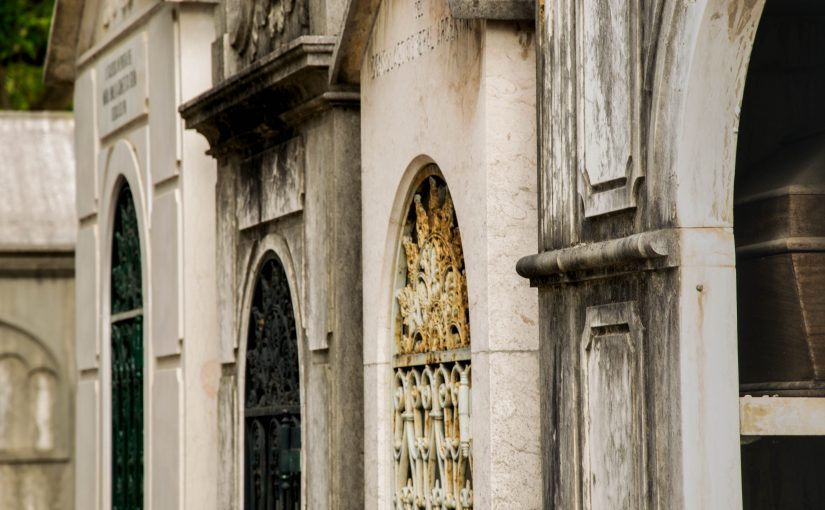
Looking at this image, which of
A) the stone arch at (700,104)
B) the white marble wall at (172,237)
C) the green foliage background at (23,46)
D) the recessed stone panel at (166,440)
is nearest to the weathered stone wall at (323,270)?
the white marble wall at (172,237)

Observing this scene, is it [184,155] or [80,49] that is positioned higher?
[80,49]

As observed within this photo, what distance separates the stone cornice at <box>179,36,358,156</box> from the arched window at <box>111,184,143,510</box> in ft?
6.44

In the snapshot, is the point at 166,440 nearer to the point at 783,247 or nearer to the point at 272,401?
the point at 272,401

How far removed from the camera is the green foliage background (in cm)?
2498

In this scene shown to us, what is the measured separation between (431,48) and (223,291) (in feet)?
10.0

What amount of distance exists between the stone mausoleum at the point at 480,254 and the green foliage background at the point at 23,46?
46.8 ft

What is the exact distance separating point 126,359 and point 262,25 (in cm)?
332

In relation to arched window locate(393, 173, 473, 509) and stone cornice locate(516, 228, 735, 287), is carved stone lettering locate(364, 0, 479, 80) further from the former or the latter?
stone cornice locate(516, 228, 735, 287)

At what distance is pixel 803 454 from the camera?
662cm

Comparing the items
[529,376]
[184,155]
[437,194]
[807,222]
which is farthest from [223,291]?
[807,222]

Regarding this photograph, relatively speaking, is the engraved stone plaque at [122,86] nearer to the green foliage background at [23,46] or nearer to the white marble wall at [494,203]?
the white marble wall at [494,203]

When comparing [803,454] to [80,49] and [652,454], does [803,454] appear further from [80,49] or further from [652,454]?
Result: [80,49]

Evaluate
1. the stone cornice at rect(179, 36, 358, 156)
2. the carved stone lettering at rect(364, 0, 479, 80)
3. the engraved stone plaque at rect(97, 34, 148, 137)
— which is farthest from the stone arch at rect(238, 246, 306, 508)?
the engraved stone plaque at rect(97, 34, 148, 137)

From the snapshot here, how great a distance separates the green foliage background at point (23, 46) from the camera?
24984 millimetres
